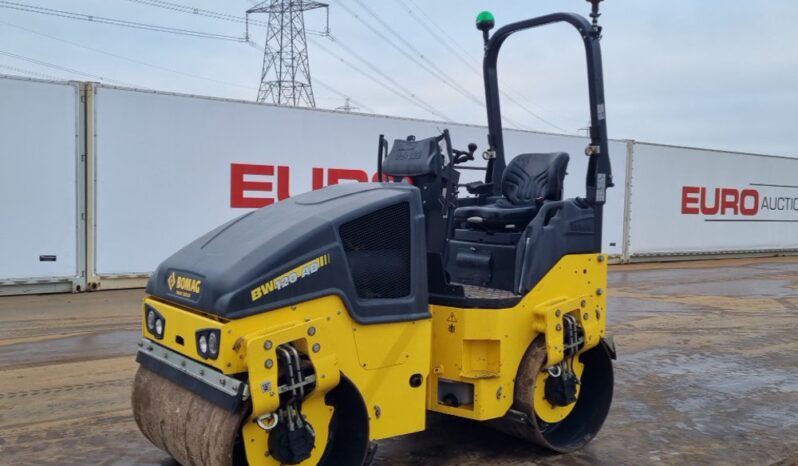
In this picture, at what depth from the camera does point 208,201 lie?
1080cm

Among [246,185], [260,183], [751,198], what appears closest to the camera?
[246,185]

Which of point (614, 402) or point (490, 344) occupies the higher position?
point (490, 344)

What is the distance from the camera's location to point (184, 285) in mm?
3285

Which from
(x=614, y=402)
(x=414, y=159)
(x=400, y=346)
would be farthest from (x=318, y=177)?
(x=400, y=346)

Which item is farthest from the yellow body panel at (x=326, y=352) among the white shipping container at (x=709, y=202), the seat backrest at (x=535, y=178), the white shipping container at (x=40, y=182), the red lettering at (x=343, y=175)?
the white shipping container at (x=709, y=202)

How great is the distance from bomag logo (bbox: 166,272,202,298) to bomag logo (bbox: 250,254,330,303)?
28 centimetres

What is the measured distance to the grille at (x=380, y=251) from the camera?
3.45 m

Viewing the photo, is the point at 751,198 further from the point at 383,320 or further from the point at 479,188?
the point at 383,320

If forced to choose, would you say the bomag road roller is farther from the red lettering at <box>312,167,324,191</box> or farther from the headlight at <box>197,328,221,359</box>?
the red lettering at <box>312,167,324,191</box>

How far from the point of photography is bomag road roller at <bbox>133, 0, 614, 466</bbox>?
10.0 ft

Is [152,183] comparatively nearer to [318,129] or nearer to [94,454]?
[318,129]

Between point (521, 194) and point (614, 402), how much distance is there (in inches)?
71.2

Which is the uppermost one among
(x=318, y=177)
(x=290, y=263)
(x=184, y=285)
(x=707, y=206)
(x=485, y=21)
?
(x=485, y=21)

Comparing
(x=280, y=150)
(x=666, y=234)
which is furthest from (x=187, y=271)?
(x=666, y=234)
